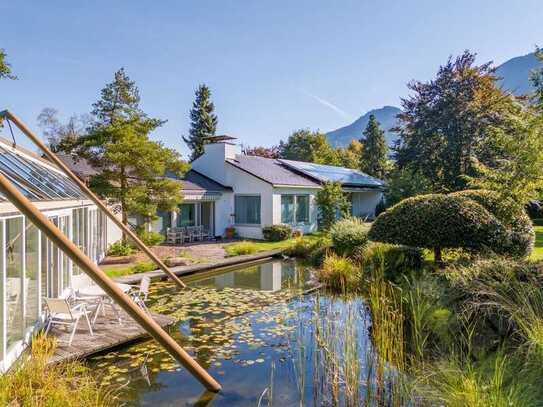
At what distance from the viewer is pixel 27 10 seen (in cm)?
1198

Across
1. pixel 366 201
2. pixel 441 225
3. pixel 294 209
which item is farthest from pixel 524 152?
pixel 366 201

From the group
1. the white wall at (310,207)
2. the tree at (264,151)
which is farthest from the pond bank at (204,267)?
the tree at (264,151)

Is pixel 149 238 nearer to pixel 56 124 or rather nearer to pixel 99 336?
pixel 99 336

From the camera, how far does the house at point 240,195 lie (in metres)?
21.5

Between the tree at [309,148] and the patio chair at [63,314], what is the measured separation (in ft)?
122

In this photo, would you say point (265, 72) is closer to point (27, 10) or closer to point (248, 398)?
point (27, 10)

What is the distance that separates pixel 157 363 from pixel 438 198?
9.08 metres

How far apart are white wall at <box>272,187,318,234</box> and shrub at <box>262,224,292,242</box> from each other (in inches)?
21.8

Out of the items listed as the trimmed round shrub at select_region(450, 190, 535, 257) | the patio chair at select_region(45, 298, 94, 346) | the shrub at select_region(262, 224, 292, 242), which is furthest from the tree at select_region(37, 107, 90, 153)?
the trimmed round shrub at select_region(450, 190, 535, 257)

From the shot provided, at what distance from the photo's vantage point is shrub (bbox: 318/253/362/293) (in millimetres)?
10547

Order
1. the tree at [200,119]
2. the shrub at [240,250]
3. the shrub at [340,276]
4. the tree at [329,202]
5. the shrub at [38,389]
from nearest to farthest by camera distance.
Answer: the shrub at [38,389]
the shrub at [340,276]
the shrub at [240,250]
the tree at [329,202]
the tree at [200,119]

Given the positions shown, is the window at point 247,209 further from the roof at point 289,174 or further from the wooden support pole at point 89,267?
the wooden support pole at point 89,267

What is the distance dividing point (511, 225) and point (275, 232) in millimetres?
12011

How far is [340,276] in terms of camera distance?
35.7ft
